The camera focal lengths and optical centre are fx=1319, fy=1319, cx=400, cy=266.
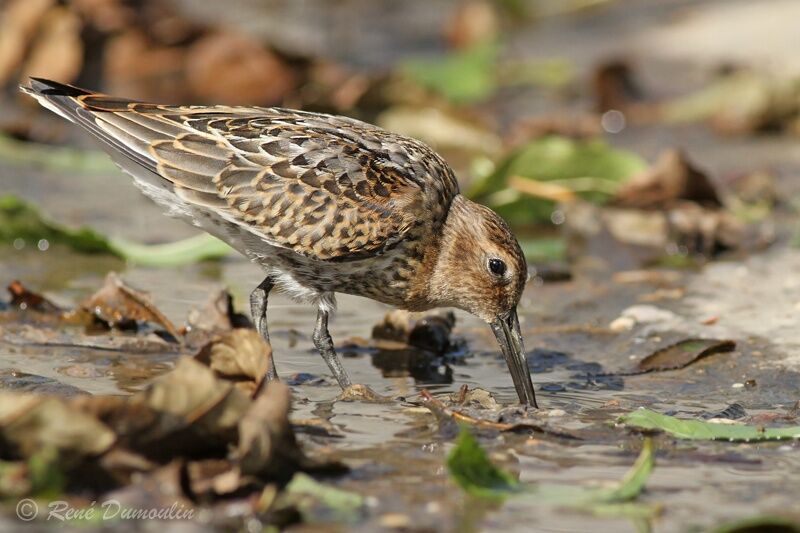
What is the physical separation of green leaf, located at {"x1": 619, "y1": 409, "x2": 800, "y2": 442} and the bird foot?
1.30 m

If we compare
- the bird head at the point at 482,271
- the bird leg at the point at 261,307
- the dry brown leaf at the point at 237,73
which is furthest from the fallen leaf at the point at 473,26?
A: the bird leg at the point at 261,307

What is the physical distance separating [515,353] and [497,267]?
0.59 meters

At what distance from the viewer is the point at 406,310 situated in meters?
7.83

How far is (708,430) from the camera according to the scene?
590 cm

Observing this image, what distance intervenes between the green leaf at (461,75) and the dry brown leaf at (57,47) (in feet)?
11.8

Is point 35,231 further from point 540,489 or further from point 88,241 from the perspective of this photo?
point 540,489

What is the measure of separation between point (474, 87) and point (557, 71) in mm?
1431

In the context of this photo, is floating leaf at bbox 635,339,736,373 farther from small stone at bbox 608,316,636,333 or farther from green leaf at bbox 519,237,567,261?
green leaf at bbox 519,237,567,261

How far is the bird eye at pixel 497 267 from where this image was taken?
300 inches

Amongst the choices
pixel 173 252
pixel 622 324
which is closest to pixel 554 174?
pixel 622 324

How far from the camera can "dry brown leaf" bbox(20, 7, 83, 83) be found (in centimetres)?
1394

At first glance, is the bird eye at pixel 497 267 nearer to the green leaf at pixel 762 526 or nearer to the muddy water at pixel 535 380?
the muddy water at pixel 535 380

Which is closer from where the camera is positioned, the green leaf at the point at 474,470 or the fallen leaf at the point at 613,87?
the green leaf at the point at 474,470

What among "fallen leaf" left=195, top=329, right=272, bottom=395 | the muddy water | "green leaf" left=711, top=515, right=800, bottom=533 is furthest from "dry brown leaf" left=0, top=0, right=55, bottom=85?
"green leaf" left=711, top=515, right=800, bottom=533
